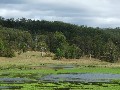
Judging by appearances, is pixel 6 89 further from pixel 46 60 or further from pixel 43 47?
pixel 43 47

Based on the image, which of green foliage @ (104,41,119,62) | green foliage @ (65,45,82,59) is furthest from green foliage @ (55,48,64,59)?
green foliage @ (104,41,119,62)

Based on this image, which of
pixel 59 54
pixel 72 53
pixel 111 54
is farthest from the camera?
pixel 72 53

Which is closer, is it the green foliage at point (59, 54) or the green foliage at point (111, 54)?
the green foliage at point (59, 54)

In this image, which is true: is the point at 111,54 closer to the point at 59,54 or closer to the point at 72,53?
the point at 72,53

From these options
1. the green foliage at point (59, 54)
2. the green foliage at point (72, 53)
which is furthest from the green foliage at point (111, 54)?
the green foliage at point (59, 54)

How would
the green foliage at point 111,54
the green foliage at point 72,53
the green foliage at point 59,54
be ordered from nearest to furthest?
the green foliage at point 59,54
the green foliage at point 111,54
the green foliage at point 72,53

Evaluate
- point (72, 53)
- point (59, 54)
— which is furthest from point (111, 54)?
point (59, 54)

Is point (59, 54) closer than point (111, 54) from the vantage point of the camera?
Yes

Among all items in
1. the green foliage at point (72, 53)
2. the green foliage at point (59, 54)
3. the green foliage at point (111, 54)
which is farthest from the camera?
the green foliage at point (72, 53)

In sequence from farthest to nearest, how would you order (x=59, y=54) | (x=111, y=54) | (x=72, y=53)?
(x=72, y=53)
(x=111, y=54)
(x=59, y=54)

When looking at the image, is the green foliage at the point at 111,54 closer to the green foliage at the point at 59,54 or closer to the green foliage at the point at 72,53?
the green foliage at the point at 72,53

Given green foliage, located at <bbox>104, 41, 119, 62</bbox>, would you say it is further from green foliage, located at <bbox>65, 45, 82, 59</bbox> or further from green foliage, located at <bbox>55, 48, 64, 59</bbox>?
green foliage, located at <bbox>55, 48, 64, 59</bbox>

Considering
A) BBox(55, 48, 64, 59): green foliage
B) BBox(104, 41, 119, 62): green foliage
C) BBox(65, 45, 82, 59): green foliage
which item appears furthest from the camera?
BBox(65, 45, 82, 59): green foliage

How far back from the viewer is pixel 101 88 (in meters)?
38.8
